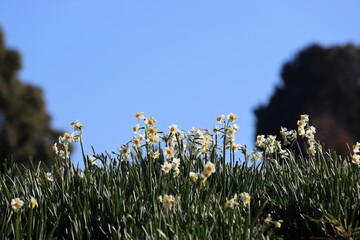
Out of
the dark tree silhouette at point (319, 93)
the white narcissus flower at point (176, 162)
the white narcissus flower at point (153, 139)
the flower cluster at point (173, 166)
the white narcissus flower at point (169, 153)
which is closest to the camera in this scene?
the flower cluster at point (173, 166)

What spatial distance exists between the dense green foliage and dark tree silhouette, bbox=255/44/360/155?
39.0 metres

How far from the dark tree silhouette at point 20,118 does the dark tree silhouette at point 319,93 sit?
16.3m

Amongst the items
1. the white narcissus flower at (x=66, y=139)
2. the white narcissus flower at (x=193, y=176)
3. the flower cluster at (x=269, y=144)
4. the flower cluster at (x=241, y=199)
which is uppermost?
the white narcissus flower at (x=66, y=139)

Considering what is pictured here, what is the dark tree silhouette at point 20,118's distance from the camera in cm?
3178

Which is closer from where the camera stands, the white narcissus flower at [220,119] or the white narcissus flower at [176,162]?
the white narcissus flower at [176,162]

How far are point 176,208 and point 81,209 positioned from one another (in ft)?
2.00

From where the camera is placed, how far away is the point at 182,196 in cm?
503

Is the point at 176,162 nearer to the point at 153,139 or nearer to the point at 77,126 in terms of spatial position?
the point at 153,139

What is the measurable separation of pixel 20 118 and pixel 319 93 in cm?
2177

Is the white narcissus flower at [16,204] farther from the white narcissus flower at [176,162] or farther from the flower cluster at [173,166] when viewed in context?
the white narcissus flower at [176,162]

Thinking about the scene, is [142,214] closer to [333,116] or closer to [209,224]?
[209,224]

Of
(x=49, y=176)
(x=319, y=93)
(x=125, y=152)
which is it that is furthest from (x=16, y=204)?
(x=319, y=93)

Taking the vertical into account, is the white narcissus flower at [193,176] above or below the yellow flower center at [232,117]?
below

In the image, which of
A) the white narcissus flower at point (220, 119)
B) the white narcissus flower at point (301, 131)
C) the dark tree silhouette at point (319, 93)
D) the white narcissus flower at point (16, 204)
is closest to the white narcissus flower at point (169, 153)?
the white narcissus flower at point (220, 119)
